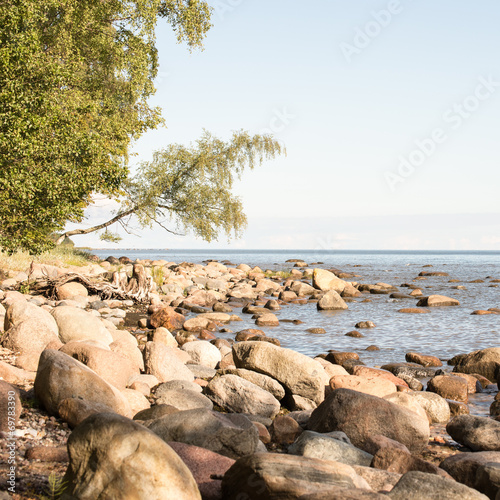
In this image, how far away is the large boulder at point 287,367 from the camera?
7973mm

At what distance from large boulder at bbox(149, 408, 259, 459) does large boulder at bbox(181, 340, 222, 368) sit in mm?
4650

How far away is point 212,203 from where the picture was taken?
29.7 m

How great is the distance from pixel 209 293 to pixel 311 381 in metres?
13.3

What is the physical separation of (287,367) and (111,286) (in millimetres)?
11001

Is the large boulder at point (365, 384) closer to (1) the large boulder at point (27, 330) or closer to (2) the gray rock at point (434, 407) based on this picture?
(2) the gray rock at point (434, 407)

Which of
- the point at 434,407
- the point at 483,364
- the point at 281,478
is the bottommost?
the point at 434,407

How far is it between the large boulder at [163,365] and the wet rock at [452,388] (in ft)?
13.7

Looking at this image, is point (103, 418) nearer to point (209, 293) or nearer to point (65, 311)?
point (65, 311)

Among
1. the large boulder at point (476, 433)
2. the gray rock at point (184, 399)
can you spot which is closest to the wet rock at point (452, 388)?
the large boulder at point (476, 433)

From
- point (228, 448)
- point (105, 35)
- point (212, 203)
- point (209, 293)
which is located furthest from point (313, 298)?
point (228, 448)

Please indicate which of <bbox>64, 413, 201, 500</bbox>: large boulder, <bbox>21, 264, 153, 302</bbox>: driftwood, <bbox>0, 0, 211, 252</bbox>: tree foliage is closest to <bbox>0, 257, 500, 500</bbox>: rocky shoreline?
<bbox>64, 413, 201, 500</bbox>: large boulder

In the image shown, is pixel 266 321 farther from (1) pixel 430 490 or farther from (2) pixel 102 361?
(1) pixel 430 490

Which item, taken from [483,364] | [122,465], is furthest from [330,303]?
[122,465]

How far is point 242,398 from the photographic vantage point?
24.0 ft
